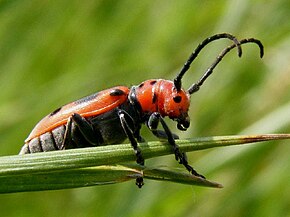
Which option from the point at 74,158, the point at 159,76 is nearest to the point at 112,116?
the point at 159,76

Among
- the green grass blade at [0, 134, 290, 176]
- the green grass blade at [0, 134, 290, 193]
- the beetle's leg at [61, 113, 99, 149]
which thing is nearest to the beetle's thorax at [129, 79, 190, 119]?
the beetle's leg at [61, 113, 99, 149]

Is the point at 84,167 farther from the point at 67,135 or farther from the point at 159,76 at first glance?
the point at 159,76

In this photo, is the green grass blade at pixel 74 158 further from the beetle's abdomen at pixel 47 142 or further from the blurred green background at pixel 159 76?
the blurred green background at pixel 159 76

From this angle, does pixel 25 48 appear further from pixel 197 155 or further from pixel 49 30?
pixel 197 155

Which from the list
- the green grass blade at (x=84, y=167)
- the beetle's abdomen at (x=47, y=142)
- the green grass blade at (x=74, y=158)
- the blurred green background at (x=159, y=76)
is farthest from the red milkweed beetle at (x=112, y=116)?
the green grass blade at (x=74, y=158)

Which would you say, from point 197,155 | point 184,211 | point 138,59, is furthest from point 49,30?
point 184,211

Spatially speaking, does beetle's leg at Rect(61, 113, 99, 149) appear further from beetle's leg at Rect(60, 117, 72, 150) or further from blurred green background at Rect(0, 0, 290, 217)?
blurred green background at Rect(0, 0, 290, 217)
